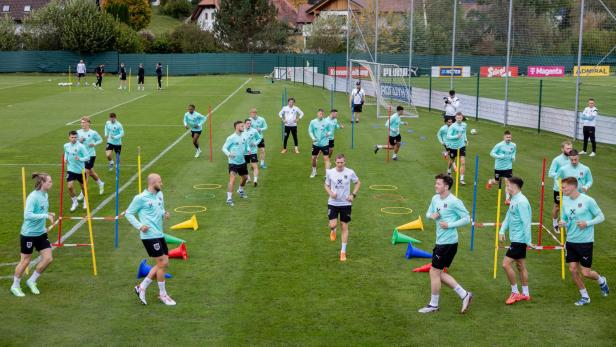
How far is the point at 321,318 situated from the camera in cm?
1145

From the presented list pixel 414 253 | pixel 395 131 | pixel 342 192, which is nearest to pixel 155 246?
pixel 342 192

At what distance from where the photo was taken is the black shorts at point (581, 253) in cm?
1184

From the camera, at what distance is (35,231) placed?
40.4 feet

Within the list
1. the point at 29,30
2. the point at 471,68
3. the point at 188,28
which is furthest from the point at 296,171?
the point at 188,28

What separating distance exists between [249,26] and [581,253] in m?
94.1

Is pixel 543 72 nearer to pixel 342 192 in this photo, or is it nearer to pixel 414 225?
pixel 414 225

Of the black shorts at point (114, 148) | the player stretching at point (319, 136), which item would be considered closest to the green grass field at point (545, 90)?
the player stretching at point (319, 136)

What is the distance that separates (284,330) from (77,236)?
7.32 meters

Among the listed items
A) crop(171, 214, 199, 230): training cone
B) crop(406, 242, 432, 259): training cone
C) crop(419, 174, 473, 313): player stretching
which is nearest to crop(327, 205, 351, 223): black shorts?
crop(406, 242, 432, 259): training cone

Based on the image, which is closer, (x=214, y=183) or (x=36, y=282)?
(x=36, y=282)

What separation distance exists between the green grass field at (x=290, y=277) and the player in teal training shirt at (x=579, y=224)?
638 millimetres

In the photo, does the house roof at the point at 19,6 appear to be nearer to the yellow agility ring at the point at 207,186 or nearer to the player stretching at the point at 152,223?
the yellow agility ring at the point at 207,186

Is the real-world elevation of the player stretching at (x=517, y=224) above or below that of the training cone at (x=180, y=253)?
above

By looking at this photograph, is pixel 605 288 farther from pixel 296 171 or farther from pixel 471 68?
pixel 471 68
